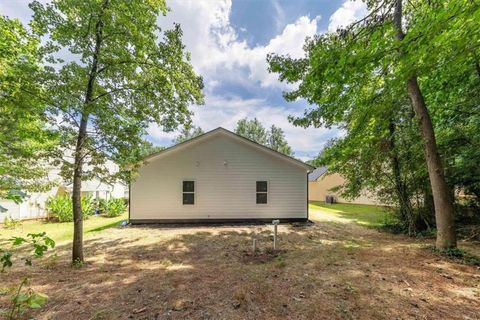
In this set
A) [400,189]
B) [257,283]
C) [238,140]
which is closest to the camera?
[257,283]

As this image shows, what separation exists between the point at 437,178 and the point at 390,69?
310cm

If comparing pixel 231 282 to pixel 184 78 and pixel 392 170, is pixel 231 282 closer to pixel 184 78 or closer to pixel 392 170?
pixel 184 78

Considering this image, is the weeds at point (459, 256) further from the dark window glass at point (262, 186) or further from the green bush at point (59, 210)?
the green bush at point (59, 210)

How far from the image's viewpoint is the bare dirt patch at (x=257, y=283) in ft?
10.5

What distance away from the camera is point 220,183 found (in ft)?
38.0

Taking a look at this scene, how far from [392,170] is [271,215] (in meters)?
5.84

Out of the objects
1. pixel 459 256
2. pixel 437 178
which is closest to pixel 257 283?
pixel 459 256

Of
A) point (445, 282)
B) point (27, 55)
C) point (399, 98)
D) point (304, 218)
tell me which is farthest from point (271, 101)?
point (445, 282)

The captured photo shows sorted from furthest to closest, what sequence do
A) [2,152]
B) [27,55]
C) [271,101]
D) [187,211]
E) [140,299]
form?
[271,101]
[187,211]
[27,55]
[2,152]
[140,299]

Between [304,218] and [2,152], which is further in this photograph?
[304,218]

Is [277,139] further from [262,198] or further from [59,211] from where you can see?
[59,211]

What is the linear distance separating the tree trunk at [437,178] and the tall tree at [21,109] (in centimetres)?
893

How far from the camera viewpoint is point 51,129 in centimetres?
557

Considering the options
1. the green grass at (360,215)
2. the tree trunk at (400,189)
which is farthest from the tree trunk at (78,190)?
the green grass at (360,215)
